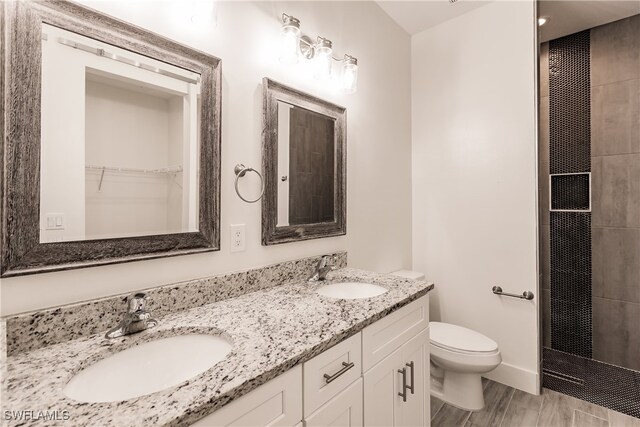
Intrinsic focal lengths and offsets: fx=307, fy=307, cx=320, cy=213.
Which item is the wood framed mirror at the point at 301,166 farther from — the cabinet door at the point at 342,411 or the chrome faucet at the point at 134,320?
the cabinet door at the point at 342,411

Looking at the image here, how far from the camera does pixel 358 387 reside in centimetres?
103

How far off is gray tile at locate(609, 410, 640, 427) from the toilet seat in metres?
0.68

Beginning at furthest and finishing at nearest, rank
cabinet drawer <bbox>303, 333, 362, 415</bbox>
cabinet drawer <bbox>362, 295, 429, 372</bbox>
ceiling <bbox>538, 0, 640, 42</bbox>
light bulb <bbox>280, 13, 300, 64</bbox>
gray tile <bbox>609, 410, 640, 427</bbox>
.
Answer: ceiling <bbox>538, 0, 640, 42</bbox>
gray tile <bbox>609, 410, 640, 427</bbox>
light bulb <bbox>280, 13, 300, 64</bbox>
cabinet drawer <bbox>362, 295, 429, 372</bbox>
cabinet drawer <bbox>303, 333, 362, 415</bbox>

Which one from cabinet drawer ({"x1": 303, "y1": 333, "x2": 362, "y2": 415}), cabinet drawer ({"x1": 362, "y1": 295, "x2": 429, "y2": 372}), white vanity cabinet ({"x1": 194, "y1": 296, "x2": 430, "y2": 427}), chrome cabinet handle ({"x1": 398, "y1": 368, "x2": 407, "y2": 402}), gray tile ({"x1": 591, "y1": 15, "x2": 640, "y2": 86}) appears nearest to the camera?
white vanity cabinet ({"x1": 194, "y1": 296, "x2": 430, "y2": 427})

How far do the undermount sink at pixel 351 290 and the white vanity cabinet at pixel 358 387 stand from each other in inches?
8.4

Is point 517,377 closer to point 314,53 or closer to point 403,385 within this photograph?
point 403,385

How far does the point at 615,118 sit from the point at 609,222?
780mm

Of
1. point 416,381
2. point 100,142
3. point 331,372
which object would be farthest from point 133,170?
point 416,381

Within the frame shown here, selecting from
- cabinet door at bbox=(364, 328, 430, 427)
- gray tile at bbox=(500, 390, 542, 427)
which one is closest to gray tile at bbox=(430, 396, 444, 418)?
gray tile at bbox=(500, 390, 542, 427)

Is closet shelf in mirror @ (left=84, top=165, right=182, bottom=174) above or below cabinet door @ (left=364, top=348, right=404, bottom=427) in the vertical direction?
above

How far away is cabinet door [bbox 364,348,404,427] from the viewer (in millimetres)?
1085

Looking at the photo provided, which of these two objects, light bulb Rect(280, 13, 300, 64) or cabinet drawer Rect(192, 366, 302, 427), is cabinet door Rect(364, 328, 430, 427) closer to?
cabinet drawer Rect(192, 366, 302, 427)

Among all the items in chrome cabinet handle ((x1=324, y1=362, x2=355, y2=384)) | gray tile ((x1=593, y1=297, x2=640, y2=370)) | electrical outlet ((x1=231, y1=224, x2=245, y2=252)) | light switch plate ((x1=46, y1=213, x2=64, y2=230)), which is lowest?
gray tile ((x1=593, y1=297, x2=640, y2=370))

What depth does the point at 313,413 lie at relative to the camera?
0.86 meters
